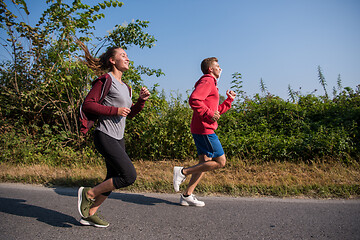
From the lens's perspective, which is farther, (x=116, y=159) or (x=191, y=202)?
(x=191, y=202)

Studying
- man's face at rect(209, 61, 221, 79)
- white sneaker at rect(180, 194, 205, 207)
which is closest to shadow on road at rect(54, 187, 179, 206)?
white sneaker at rect(180, 194, 205, 207)

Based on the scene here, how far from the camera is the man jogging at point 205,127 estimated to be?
129 inches

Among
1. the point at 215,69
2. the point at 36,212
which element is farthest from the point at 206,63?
the point at 36,212

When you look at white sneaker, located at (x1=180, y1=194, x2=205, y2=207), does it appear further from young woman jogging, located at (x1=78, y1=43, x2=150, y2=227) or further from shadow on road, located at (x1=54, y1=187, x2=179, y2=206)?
young woman jogging, located at (x1=78, y1=43, x2=150, y2=227)

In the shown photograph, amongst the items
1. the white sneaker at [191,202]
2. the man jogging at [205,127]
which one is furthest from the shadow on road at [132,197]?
the man jogging at [205,127]

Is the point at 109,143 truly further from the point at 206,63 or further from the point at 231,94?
the point at 231,94

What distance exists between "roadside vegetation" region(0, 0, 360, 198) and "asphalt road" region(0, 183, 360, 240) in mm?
710

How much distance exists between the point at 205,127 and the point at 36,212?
8.57 feet

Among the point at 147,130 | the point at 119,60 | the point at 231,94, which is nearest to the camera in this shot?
the point at 119,60

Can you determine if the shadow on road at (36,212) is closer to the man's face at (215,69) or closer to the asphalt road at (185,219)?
the asphalt road at (185,219)

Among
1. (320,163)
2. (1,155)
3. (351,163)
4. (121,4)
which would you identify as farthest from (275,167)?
(1,155)

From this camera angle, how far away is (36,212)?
3.42 m

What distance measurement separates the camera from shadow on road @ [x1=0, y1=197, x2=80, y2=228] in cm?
303

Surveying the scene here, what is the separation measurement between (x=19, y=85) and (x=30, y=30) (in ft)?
5.89
